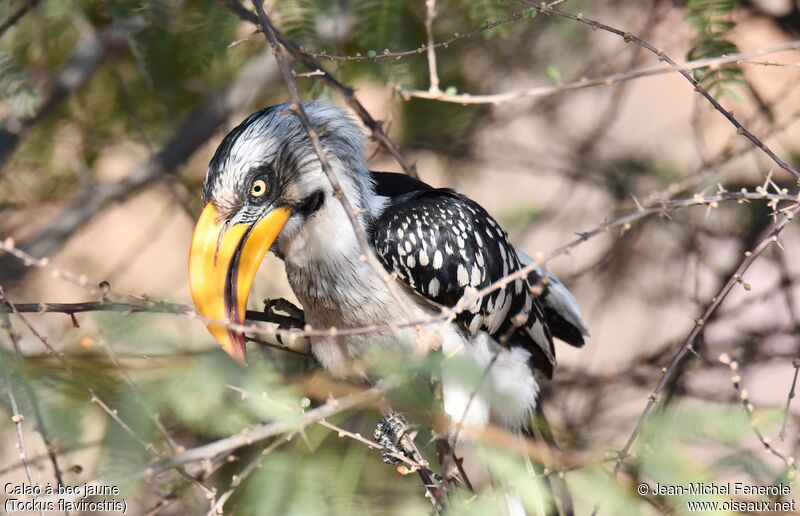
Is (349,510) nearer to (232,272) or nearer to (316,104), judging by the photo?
(232,272)

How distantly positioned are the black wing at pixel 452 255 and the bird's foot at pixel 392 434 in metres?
0.41

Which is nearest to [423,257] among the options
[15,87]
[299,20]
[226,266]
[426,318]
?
[226,266]

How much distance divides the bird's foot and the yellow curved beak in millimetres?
530

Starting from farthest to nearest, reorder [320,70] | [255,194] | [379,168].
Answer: [379,168] → [255,194] → [320,70]

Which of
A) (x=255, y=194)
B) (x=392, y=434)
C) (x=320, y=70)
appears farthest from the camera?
(x=392, y=434)

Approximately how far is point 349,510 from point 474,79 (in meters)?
2.61

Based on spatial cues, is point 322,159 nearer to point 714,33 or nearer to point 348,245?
point 348,245

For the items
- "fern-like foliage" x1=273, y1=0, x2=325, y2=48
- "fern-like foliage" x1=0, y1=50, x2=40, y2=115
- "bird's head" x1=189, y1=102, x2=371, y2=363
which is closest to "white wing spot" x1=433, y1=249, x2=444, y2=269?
"bird's head" x1=189, y1=102, x2=371, y2=363

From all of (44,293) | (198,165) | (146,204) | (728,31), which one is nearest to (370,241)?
(728,31)

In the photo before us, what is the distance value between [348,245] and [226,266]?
51 centimetres

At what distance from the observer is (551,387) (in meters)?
4.27

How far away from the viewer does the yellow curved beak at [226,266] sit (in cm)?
247

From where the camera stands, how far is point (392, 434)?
9.66ft

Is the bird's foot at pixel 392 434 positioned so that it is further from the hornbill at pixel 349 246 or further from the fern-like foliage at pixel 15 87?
the fern-like foliage at pixel 15 87
